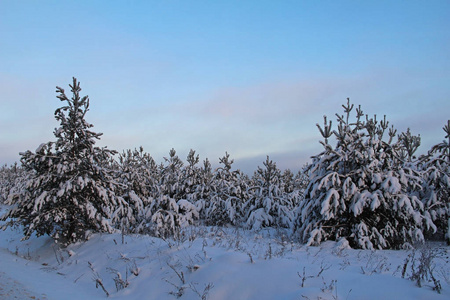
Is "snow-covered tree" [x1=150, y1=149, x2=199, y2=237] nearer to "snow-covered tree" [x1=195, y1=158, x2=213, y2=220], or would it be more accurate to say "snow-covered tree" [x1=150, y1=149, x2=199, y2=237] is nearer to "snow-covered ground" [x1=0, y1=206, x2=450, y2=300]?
"snow-covered tree" [x1=195, y1=158, x2=213, y2=220]

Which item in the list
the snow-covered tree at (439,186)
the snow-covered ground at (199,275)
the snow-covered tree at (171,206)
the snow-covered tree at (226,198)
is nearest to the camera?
the snow-covered ground at (199,275)

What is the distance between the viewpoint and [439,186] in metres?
10.6

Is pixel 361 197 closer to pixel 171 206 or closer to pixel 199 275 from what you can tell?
pixel 199 275

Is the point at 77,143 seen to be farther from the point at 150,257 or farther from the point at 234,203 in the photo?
the point at 234,203

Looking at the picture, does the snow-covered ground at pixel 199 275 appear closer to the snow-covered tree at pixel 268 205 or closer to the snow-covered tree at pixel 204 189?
the snow-covered tree at pixel 268 205

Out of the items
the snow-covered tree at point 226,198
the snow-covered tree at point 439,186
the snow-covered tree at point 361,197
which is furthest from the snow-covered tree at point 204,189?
the snow-covered tree at point 439,186

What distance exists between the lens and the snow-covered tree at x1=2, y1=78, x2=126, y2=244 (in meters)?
8.52

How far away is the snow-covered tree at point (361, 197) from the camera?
908 centimetres

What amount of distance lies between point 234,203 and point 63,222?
29.4ft

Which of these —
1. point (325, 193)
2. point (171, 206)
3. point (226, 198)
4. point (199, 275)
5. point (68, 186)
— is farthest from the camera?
point (226, 198)

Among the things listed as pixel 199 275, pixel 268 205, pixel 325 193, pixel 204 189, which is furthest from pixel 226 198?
pixel 199 275

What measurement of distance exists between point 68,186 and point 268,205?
883cm

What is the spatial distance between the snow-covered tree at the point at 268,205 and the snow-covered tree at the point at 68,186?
22.7 feet

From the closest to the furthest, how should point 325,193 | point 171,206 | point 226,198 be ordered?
point 325,193
point 171,206
point 226,198
